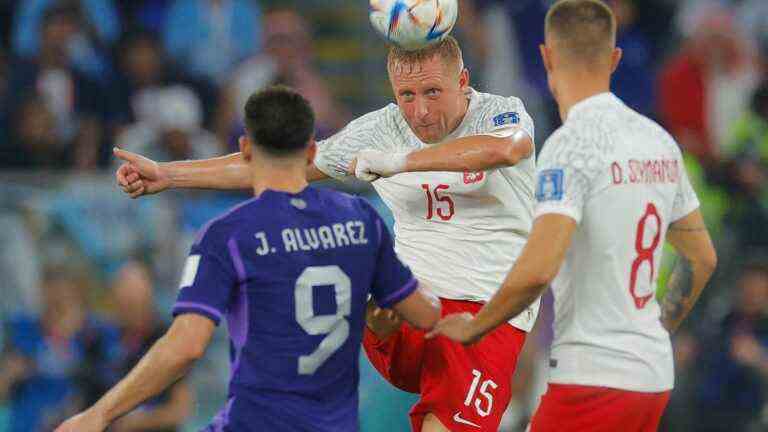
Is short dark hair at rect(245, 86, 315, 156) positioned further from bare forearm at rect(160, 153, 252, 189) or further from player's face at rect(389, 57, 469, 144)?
bare forearm at rect(160, 153, 252, 189)

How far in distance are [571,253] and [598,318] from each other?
287 millimetres

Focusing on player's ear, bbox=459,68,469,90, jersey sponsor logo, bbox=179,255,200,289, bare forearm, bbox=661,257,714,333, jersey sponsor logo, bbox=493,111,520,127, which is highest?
player's ear, bbox=459,68,469,90

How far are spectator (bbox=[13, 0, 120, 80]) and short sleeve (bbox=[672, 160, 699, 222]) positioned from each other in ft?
28.2

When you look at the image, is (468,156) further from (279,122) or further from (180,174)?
(180,174)

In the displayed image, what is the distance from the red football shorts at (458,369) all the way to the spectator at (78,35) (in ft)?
23.8

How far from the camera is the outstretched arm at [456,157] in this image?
6.44 metres

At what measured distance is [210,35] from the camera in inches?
558

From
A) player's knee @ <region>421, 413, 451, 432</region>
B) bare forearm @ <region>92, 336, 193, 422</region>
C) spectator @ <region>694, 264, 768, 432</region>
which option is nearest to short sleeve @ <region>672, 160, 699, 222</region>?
player's knee @ <region>421, 413, 451, 432</region>

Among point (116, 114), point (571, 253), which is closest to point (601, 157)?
point (571, 253)

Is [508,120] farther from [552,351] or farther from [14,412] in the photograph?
[14,412]

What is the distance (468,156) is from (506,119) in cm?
60

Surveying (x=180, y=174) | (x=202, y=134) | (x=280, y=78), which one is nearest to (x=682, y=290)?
(x=180, y=174)

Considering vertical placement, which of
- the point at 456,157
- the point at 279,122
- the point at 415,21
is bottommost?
the point at 456,157

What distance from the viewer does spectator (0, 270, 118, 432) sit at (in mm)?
11195
